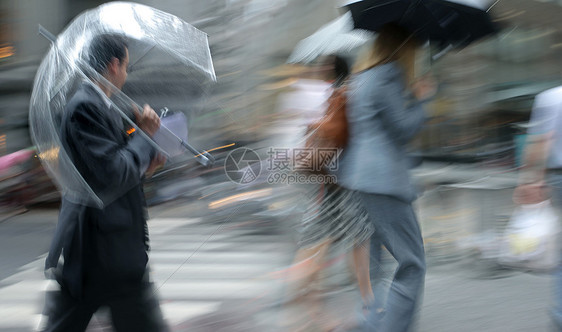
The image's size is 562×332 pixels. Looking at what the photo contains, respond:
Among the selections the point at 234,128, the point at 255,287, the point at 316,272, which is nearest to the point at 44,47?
the point at 234,128

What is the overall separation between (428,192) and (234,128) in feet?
7.00

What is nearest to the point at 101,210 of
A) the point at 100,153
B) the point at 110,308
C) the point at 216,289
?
the point at 100,153

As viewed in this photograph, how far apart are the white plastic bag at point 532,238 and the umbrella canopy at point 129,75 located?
7.61 ft

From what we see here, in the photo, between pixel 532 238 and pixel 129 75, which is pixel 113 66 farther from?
pixel 532 238

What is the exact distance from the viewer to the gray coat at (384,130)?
2.80 meters

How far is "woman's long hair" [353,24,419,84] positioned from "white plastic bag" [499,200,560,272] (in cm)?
146

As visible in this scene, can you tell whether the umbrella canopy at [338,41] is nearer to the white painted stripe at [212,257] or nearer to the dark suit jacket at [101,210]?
the dark suit jacket at [101,210]

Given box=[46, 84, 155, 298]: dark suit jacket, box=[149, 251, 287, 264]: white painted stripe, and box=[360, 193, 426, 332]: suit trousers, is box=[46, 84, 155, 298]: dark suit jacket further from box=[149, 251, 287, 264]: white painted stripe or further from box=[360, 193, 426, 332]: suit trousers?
box=[149, 251, 287, 264]: white painted stripe

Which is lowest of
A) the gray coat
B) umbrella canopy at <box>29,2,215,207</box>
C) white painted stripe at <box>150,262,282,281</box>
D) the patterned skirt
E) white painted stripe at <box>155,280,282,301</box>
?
white painted stripe at <box>150,262,282,281</box>

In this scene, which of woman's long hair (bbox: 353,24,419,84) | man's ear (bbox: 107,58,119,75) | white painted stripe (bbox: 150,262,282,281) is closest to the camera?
man's ear (bbox: 107,58,119,75)

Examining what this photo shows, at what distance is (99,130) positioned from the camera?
228 cm

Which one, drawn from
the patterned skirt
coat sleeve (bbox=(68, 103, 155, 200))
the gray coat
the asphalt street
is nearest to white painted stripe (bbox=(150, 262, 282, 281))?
the asphalt street

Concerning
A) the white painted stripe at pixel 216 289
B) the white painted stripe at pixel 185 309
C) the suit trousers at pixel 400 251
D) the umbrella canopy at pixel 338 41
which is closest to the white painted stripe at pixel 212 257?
the white painted stripe at pixel 216 289

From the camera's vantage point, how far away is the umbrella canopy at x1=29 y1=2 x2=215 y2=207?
90.9 inches
